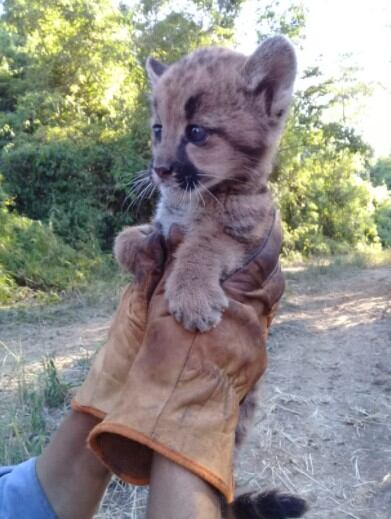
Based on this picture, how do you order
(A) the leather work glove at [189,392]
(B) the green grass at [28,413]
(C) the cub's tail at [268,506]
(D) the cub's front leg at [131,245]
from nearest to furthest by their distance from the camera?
(A) the leather work glove at [189,392], (C) the cub's tail at [268,506], (D) the cub's front leg at [131,245], (B) the green grass at [28,413]

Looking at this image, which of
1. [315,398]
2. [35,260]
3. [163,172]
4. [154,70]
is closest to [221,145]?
[163,172]

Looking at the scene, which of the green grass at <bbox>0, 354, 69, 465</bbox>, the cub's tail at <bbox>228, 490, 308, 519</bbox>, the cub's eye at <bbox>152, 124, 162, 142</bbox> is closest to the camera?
the cub's tail at <bbox>228, 490, 308, 519</bbox>

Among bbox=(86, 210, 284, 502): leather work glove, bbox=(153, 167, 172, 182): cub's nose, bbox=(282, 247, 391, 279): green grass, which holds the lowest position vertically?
bbox=(282, 247, 391, 279): green grass

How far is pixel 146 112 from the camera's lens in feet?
43.7

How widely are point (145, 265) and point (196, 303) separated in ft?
1.42

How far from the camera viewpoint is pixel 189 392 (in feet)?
6.84

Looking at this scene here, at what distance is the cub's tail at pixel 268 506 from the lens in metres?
2.42

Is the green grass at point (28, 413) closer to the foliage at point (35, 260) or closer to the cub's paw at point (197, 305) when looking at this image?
the cub's paw at point (197, 305)

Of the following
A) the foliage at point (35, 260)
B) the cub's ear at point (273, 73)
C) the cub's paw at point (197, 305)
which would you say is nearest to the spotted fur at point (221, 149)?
the cub's ear at point (273, 73)

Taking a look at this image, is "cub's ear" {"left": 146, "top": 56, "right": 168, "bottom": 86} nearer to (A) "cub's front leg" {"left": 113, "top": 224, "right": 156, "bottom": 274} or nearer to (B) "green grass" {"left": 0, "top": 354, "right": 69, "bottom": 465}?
(A) "cub's front leg" {"left": 113, "top": 224, "right": 156, "bottom": 274}

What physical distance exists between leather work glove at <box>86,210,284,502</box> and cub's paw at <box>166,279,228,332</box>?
0.09ft

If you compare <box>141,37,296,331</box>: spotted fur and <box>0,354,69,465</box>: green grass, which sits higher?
<box>141,37,296,331</box>: spotted fur

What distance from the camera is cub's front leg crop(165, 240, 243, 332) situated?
2.28 meters

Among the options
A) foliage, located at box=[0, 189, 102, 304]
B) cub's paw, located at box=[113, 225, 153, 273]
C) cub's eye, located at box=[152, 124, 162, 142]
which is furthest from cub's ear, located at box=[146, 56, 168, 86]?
foliage, located at box=[0, 189, 102, 304]
